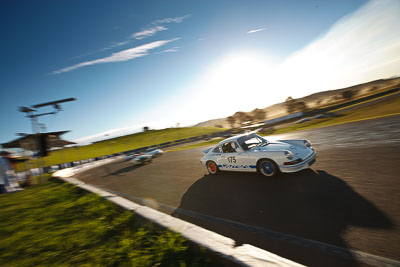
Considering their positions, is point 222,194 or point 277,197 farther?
point 222,194

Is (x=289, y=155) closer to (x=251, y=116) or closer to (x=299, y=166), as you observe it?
(x=299, y=166)

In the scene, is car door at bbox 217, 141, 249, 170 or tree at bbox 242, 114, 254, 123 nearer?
car door at bbox 217, 141, 249, 170

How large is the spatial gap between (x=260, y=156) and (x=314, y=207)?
219 centimetres

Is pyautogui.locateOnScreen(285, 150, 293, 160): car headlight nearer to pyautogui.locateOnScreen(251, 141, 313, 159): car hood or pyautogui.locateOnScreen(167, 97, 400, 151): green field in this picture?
pyautogui.locateOnScreen(251, 141, 313, 159): car hood

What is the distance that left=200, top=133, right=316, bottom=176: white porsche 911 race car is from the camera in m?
5.00

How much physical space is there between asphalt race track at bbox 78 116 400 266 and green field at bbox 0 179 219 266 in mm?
1093

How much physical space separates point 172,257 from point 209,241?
1.69 feet

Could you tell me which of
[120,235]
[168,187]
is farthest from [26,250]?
[168,187]

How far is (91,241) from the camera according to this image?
3.03m

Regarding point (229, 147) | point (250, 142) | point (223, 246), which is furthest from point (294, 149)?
point (223, 246)

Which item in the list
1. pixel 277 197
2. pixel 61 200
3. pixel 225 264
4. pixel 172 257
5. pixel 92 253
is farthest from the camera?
pixel 61 200

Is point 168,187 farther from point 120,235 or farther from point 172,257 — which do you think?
point 172,257

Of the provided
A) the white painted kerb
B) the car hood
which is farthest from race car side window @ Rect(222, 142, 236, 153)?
the white painted kerb

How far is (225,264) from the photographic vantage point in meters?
1.89
